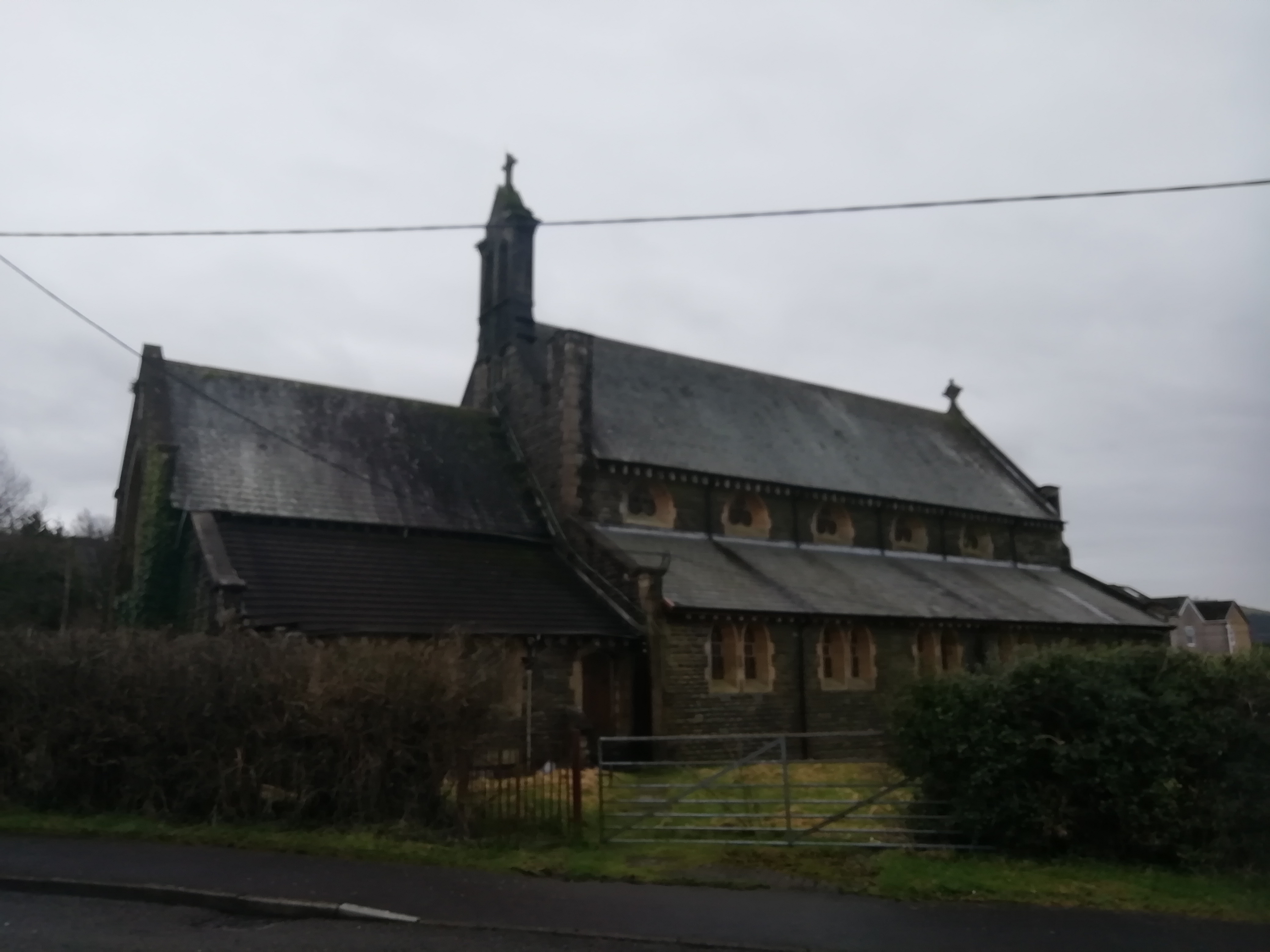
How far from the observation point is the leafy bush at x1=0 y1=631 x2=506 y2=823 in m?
11.2

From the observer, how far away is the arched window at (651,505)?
2397 cm

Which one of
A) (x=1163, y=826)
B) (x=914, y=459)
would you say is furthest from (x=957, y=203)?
(x=914, y=459)

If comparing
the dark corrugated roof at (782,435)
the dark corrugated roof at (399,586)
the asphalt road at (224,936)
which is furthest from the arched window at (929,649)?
the asphalt road at (224,936)

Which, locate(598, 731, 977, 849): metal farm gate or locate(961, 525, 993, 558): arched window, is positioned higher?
locate(961, 525, 993, 558): arched window

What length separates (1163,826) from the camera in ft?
31.2

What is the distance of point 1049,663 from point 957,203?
5.42m

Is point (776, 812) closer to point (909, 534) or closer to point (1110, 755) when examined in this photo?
point (1110, 755)

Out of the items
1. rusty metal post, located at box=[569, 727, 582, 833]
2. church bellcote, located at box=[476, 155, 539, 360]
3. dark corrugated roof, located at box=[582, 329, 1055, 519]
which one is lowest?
rusty metal post, located at box=[569, 727, 582, 833]

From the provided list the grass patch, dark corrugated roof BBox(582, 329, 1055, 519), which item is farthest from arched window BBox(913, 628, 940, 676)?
the grass patch

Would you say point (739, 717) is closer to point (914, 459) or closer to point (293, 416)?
point (293, 416)

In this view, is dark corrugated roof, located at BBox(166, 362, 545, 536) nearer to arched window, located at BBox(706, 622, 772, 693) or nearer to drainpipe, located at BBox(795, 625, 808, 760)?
arched window, located at BBox(706, 622, 772, 693)

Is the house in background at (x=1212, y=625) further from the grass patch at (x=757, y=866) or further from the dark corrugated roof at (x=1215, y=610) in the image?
the grass patch at (x=757, y=866)

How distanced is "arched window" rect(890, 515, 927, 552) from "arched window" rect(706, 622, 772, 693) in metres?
9.70

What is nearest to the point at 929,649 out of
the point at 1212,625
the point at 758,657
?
the point at 758,657
